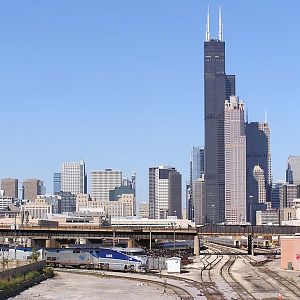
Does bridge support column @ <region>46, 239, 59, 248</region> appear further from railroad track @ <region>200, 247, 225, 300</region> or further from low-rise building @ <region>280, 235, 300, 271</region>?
low-rise building @ <region>280, 235, 300, 271</region>

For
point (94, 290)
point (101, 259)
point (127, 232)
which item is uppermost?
point (127, 232)

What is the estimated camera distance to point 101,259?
401ft

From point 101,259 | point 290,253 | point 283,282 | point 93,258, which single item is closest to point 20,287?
point 283,282

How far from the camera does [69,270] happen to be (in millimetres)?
118250

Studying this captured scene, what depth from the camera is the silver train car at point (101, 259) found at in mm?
116375

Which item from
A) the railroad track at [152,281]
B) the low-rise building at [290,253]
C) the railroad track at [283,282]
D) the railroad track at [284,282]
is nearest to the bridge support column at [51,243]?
the railroad track at [152,281]

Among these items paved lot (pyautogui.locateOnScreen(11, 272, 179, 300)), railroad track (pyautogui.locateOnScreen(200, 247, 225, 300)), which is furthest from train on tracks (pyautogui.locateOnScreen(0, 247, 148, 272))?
paved lot (pyautogui.locateOnScreen(11, 272, 179, 300))

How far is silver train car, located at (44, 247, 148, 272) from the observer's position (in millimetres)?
116375

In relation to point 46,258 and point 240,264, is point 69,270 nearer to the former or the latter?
point 46,258

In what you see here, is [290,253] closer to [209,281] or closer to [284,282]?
[284,282]

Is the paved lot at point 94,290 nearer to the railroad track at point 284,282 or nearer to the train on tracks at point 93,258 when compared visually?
the railroad track at point 284,282

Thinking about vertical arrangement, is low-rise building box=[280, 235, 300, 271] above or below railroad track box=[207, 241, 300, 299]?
above

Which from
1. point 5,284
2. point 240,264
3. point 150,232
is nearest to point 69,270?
point 240,264

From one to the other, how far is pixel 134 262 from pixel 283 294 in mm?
40738
